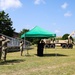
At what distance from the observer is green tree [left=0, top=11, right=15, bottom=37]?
57.5m

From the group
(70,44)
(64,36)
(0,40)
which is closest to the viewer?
(0,40)

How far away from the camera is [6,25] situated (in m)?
58.8

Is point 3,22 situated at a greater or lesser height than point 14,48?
greater

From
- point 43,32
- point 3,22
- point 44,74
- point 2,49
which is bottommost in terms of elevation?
point 44,74

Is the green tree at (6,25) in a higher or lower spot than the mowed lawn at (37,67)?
higher

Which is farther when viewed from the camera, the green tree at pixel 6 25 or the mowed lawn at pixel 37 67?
the green tree at pixel 6 25

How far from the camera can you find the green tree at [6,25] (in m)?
57.5

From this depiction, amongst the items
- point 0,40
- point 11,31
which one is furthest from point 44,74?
point 11,31

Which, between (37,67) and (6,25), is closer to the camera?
(37,67)

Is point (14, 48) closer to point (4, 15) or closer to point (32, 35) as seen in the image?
point (32, 35)

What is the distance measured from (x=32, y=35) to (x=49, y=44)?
28.3m

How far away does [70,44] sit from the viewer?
169 ft

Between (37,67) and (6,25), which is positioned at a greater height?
(6,25)

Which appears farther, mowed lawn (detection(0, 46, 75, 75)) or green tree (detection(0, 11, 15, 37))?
green tree (detection(0, 11, 15, 37))
